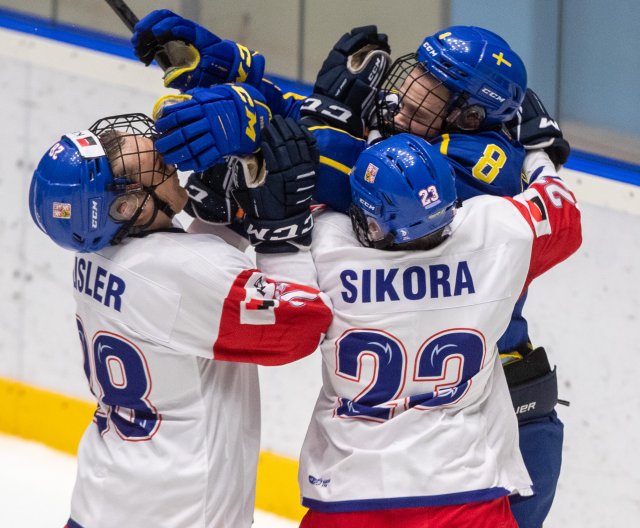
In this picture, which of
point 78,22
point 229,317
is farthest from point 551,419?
point 78,22

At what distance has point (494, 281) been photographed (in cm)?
205

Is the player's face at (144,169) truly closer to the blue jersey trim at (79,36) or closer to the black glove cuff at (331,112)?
the black glove cuff at (331,112)

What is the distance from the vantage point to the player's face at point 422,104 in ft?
7.18

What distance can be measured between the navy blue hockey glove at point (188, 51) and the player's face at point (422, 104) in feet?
1.09

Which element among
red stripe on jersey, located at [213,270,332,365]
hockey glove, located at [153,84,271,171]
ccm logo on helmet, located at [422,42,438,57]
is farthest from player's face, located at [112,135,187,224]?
ccm logo on helmet, located at [422,42,438,57]

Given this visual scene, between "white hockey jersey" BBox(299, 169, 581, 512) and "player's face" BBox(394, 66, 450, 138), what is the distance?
0.20m

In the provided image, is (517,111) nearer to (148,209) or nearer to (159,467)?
(148,209)

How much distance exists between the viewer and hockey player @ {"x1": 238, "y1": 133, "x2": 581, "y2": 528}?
203 cm

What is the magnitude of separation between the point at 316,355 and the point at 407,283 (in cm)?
150

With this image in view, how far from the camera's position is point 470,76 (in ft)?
6.98

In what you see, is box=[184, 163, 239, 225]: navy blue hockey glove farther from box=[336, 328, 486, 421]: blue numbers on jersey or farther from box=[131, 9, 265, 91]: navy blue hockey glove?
box=[336, 328, 486, 421]: blue numbers on jersey

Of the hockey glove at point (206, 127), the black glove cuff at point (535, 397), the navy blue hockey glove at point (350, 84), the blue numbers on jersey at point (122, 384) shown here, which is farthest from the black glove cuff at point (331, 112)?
the black glove cuff at point (535, 397)

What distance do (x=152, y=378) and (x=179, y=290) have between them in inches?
7.5

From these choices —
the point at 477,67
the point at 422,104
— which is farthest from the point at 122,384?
the point at 477,67
